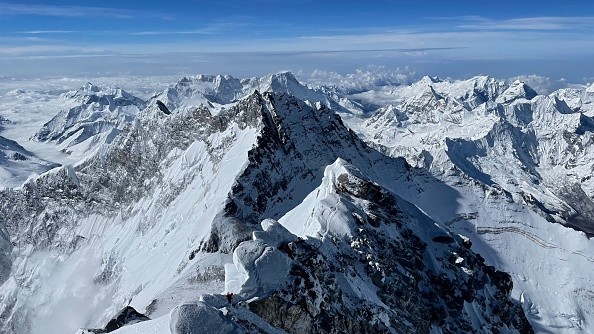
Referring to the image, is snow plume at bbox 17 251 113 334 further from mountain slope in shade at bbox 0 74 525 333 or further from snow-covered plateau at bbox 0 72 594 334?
snow-covered plateau at bbox 0 72 594 334

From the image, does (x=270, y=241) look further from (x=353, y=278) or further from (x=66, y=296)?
(x=66, y=296)

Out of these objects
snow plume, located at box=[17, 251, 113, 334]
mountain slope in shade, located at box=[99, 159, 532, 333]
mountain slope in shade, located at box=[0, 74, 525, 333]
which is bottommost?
snow plume, located at box=[17, 251, 113, 334]

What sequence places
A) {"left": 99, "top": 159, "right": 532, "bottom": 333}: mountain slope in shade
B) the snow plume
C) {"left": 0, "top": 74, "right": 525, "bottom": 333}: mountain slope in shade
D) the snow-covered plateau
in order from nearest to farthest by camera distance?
{"left": 99, "top": 159, "right": 532, "bottom": 333}: mountain slope in shade
the snow-covered plateau
{"left": 0, "top": 74, "right": 525, "bottom": 333}: mountain slope in shade
the snow plume

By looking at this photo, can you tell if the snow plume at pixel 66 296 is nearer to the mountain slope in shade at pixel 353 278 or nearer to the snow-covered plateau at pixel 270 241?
the snow-covered plateau at pixel 270 241

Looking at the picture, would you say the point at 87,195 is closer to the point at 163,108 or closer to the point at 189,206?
the point at 163,108

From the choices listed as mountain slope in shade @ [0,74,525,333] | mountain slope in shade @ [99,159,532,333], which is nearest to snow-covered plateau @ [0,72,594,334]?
mountain slope in shade @ [99,159,532,333]

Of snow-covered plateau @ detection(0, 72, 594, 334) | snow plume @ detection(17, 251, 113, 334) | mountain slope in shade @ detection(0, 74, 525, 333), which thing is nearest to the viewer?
snow-covered plateau @ detection(0, 72, 594, 334)

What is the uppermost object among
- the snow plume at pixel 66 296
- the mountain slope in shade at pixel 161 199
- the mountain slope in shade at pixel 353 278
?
the mountain slope in shade at pixel 353 278

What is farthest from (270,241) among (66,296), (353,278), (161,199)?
(66,296)

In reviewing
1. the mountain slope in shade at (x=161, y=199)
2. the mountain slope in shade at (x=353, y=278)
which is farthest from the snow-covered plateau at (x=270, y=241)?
the mountain slope in shade at (x=161, y=199)
